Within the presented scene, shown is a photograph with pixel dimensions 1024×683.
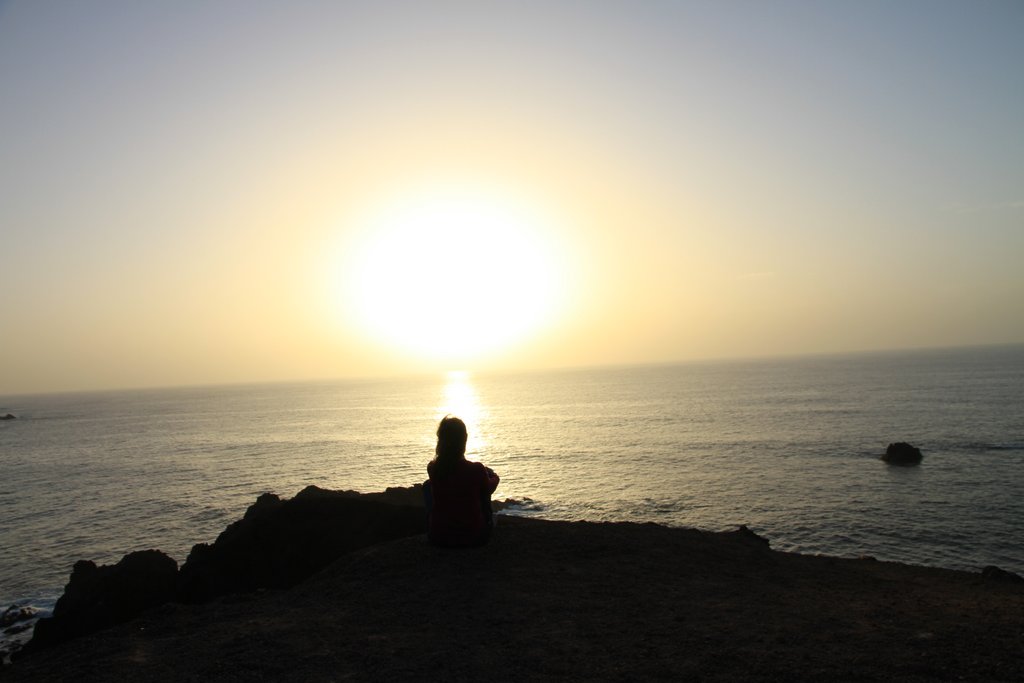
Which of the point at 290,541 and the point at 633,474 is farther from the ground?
the point at 290,541

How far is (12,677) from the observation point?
8.71 meters

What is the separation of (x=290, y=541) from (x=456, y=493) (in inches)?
397

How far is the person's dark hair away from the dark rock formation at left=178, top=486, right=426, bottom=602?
267 inches

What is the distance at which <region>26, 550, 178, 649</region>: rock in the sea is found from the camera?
1859 cm

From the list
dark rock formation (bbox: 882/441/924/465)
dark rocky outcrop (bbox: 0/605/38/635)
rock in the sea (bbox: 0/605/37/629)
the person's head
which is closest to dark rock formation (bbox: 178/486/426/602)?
the person's head

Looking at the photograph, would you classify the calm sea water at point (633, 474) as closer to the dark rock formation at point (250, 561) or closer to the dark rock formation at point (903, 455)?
the dark rock formation at point (903, 455)

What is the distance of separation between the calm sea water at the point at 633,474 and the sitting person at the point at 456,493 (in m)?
21.1

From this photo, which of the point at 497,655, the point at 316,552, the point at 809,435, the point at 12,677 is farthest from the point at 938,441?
the point at 12,677

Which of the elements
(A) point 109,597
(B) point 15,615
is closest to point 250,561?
(A) point 109,597

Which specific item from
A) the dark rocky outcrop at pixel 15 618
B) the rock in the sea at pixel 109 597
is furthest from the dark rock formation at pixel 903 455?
the dark rocky outcrop at pixel 15 618

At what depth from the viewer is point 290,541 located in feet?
65.0

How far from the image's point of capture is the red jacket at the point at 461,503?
40.4 feet

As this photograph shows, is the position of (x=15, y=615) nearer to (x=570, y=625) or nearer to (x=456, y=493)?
(x=456, y=493)

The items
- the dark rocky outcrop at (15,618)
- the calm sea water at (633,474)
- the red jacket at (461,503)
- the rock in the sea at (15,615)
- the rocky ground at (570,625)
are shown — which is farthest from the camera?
the calm sea water at (633,474)
